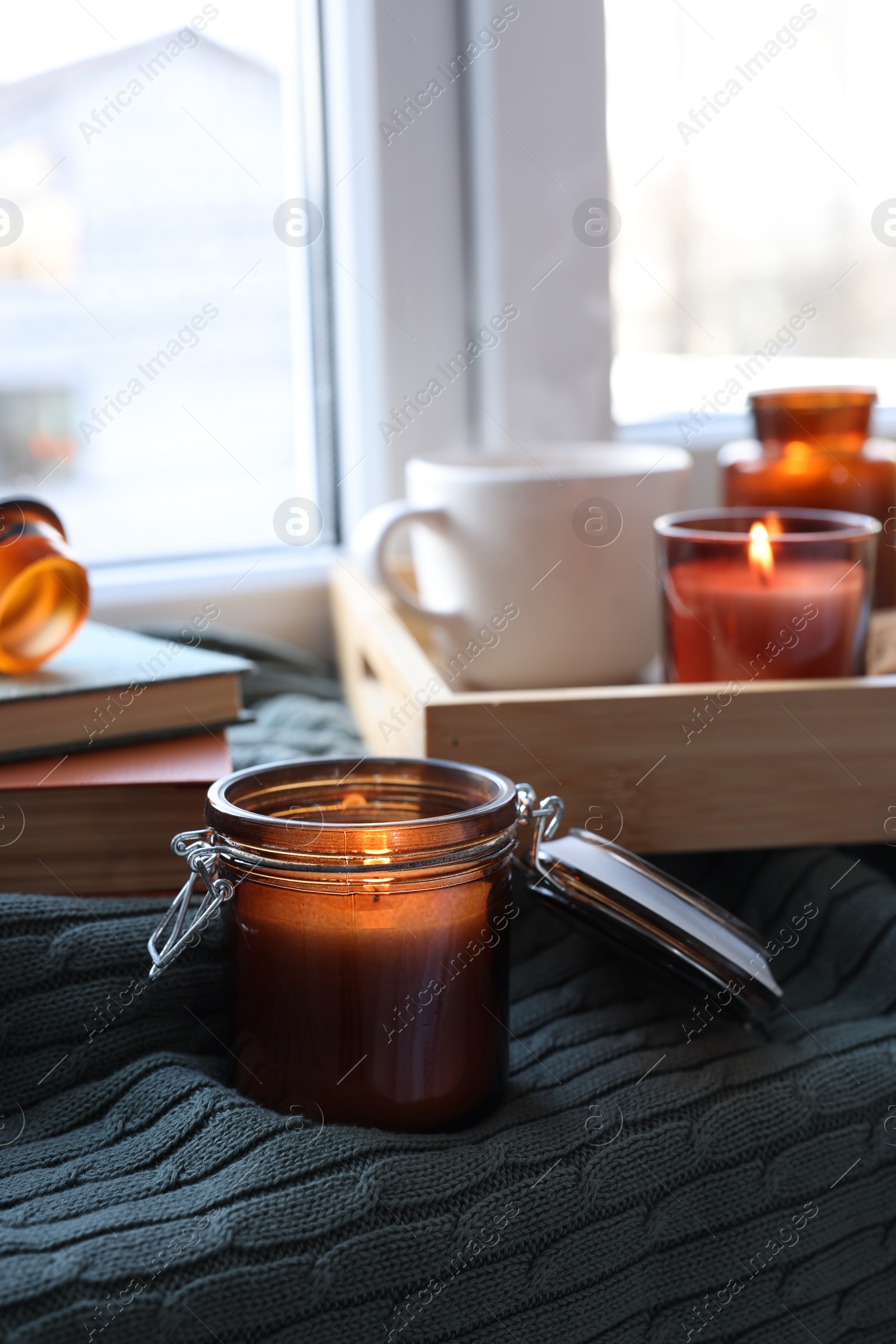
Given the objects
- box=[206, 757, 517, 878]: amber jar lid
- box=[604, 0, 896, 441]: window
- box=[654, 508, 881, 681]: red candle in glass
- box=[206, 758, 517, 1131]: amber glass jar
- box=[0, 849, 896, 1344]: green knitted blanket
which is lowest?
box=[0, 849, 896, 1344]: green knitted blanket

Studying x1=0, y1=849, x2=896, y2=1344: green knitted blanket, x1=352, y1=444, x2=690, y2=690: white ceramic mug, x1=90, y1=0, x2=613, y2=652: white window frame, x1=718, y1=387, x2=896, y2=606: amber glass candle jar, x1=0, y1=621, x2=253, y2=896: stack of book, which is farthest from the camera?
x1=90, y1=0, x2=613, y2=652: white window frame

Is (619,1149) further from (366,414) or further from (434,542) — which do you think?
(366,414)

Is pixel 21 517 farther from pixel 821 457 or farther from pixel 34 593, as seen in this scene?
pixel 821 457

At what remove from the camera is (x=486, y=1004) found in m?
0.41

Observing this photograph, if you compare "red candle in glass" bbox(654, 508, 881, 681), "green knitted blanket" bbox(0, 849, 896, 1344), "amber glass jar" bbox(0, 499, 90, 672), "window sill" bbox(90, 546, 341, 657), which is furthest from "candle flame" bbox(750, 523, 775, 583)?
"window sill" bbox(90, 546, 341, 657)

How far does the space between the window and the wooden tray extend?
494 mm

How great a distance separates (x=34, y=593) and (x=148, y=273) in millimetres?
381

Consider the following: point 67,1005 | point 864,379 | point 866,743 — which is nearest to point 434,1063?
point 67,1005

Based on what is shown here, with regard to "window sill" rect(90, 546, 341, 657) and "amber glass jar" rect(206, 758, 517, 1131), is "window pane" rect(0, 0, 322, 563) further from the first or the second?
"amber glass jar" rect(206, 758, 517, 1131)

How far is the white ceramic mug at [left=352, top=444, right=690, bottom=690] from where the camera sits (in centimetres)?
60

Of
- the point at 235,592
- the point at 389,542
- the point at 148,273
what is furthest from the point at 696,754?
the point at 148,273

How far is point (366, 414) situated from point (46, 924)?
0.53m

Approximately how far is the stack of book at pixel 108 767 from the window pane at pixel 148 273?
336 millimetres

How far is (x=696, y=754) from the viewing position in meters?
0.53
